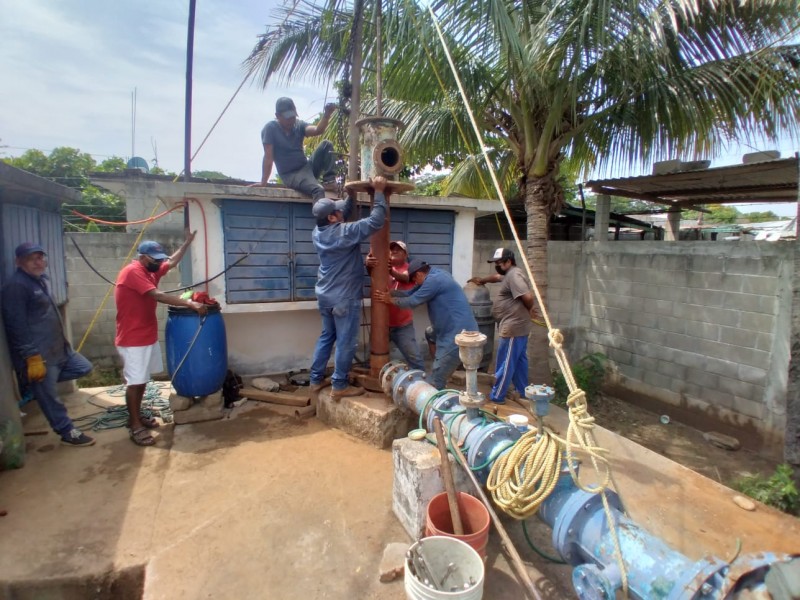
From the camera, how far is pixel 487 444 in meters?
2.69

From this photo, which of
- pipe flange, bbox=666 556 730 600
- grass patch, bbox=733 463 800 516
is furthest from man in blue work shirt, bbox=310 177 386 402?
grass patch, bbox=733 463 800 516

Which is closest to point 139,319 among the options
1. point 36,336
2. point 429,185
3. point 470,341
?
point 36,336

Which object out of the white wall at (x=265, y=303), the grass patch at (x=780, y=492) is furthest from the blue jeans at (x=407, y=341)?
the grass patch at (x=780, y=492)

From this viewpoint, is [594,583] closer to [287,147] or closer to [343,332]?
[343,332]

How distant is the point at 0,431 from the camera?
11.4ft

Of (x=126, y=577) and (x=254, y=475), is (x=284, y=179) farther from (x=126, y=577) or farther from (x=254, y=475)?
(x=126, y=577)

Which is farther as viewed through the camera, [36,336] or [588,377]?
[588,377]

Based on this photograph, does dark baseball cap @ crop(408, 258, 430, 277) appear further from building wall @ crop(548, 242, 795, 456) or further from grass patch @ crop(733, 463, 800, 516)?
building wall @ crop(548, 242, 795, 456)

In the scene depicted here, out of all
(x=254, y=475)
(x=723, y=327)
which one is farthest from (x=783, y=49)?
(x=254, y=475)

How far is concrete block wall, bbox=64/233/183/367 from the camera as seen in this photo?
6.94 metres

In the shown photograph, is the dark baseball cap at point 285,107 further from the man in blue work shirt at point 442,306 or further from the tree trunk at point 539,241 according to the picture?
the tree trunk at point 539,241

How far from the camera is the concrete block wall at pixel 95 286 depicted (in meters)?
6.94

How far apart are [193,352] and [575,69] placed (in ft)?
15.7

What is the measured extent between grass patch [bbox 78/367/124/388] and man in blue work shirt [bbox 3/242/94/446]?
3185 millimetres
